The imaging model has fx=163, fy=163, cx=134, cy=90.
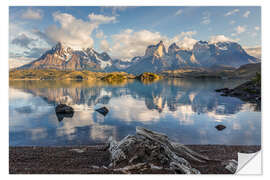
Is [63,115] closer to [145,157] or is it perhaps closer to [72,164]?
[72,164]

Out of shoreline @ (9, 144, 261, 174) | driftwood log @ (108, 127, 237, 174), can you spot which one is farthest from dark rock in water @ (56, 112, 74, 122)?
driftwood log @ (108, 127, 237, 174)

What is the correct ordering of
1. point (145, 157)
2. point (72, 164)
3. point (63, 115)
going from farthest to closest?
1. point (63, 115)
2. point (72, 164)
3. point (145, 157)

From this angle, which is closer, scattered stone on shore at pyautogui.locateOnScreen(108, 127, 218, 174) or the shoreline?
the shoreline

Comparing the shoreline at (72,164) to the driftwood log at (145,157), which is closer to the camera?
the shoreline at (72,164)

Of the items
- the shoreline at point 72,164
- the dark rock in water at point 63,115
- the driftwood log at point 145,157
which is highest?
the driftwood log at point 145,157

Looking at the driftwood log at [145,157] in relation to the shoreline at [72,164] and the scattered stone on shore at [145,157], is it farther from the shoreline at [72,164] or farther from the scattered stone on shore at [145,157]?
the shoreline at [72,164]

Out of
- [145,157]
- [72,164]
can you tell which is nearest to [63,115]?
[72,164]

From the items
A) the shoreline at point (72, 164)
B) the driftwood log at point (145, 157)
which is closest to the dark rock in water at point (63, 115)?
the shoreline at point (72, 164)

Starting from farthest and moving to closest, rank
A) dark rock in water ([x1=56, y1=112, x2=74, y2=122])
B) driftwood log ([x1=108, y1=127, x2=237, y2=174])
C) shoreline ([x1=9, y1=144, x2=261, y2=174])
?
dark rock in water ([x1=56, y1=112, x2=74, y2=122]), driftwood log ([x1=108, y1=127, x2=237, y2=174]), shoreline ([x1=9, y1=144, x2=261, y2=174])

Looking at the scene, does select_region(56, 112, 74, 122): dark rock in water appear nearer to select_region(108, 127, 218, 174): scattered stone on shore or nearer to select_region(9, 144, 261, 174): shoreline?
select_region(9, 144, 261, 174): shoreline

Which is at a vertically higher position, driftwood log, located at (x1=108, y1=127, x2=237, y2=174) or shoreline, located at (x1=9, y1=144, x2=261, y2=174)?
driftwood log, located at (x1=108, y1=127, x2=237, y2=174)
